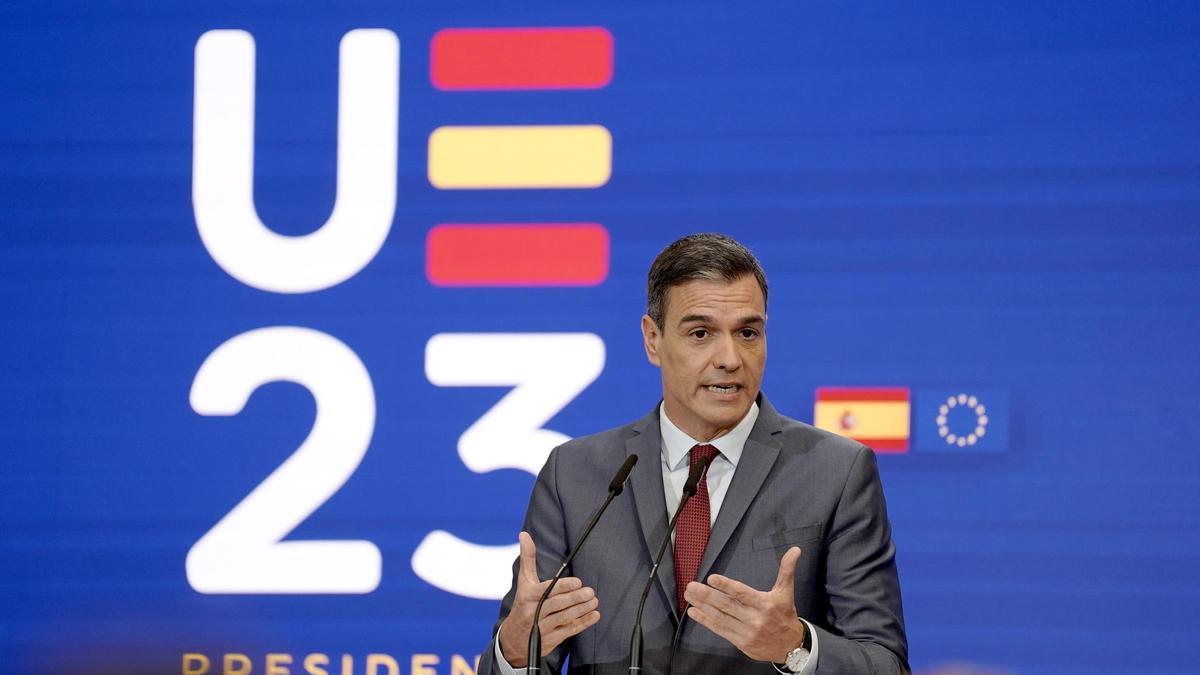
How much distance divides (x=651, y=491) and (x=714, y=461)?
0.48 ft

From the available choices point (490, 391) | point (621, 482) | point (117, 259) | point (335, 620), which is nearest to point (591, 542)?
point (621, 482)

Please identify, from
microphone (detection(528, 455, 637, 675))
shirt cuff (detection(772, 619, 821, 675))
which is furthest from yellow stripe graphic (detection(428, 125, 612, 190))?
shirt cuff (detection(772, 619, 821, 675))

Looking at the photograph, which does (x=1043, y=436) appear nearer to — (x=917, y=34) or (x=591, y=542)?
(x=917, y=34)

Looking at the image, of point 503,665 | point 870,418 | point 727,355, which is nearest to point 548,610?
point 503,665

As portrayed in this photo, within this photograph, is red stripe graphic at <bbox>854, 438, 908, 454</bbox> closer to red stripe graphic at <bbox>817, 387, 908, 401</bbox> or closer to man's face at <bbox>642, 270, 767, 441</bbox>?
red stripe graphic at <bbox>817, 387, 908, 401</bbox>

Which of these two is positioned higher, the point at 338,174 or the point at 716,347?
the point at 338,174

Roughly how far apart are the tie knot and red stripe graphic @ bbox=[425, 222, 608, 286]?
1.29m

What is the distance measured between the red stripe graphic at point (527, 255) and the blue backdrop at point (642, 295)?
0.03 metres

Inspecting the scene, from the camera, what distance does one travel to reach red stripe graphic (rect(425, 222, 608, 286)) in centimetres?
366

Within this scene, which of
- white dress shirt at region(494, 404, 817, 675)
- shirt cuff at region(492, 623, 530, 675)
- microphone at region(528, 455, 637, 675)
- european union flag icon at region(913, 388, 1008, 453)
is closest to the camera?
microphone at region(528, 455, 637, 675)

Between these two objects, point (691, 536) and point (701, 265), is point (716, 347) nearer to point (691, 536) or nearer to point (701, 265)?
point (701, 265)

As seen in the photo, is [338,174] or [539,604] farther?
[338,174]

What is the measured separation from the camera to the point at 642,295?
3.63 m

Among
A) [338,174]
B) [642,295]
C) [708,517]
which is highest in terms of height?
[338,174]
